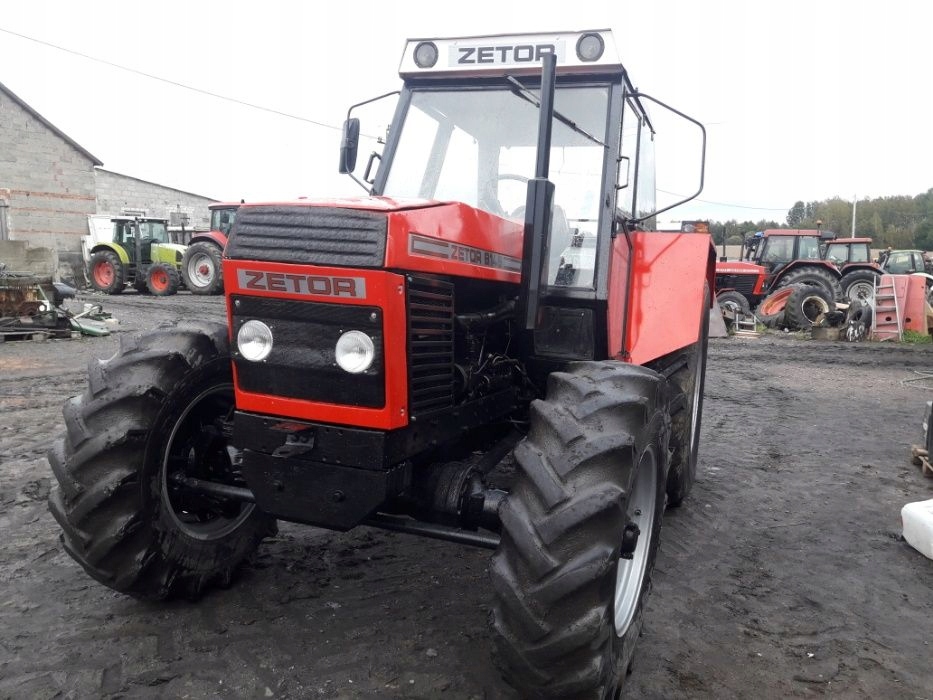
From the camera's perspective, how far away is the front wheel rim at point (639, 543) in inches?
106

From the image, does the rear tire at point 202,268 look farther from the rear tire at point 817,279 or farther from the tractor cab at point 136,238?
the rear tire at point 817,279

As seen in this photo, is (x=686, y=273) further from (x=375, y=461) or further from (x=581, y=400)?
(x=375, y=461)

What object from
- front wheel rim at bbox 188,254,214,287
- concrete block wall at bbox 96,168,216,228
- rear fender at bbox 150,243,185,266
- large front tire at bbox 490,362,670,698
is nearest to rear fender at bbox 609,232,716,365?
large front tire at bbox 490,362,670,698

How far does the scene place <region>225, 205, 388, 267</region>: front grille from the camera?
238 cm

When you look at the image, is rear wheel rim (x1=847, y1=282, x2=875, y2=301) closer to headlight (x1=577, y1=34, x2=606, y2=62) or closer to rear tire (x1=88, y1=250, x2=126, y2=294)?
headlight (x1=577, y1=34, x2=606, y2=62)

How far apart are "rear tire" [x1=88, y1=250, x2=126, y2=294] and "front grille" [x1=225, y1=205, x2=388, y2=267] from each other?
→ 19.8 meters

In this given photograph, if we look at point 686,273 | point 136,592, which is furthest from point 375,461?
point 686,273

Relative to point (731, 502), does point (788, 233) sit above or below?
above

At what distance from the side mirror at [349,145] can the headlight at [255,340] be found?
1485mm

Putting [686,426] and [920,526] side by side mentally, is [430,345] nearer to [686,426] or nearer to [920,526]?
[686,426]

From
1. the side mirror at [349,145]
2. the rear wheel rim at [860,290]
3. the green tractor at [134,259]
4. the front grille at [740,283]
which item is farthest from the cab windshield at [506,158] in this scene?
the green tractor at [134,259]

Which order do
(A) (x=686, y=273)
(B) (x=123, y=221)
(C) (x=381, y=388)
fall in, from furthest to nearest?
(B) (x=123, y=221)
(A) (x=686, y=273)
(C) (x=381, y=388)

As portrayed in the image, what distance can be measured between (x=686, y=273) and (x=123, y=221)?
2028cm

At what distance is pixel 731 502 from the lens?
15.3 ft
